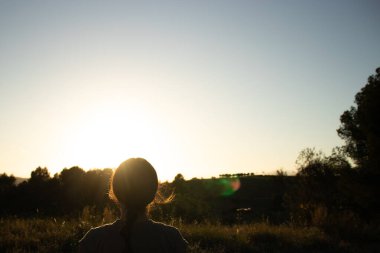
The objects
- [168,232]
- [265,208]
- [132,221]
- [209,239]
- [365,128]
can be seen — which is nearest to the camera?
[132,221]

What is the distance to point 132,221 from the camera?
2.55 metres

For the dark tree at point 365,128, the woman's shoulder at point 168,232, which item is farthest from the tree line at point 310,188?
the woman's shoulder at point 168,232

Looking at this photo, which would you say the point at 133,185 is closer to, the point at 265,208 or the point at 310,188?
the point at 310,188

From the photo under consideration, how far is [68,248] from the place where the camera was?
27.7ft

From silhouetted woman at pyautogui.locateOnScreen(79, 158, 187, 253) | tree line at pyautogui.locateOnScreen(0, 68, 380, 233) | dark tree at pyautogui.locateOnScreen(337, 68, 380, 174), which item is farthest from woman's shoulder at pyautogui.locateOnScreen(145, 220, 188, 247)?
dark tree at pyautogui.locateOnScreen(337, 68, 380, 174)

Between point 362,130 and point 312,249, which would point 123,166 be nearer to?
point 312,249

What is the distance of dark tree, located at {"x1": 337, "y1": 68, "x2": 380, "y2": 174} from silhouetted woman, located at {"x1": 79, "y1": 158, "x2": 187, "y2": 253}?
21.2m

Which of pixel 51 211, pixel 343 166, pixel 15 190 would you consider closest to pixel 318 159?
pixel 343 166

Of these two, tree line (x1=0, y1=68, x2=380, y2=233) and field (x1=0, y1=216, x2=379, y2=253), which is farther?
tree line (x1=0, y1=68, x2=380, y2=233)

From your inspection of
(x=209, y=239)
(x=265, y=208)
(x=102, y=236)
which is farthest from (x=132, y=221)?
(x=265, y=208)

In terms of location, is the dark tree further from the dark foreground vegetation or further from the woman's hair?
the woman's hair

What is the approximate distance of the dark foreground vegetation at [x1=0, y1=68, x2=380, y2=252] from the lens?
9.70 metres

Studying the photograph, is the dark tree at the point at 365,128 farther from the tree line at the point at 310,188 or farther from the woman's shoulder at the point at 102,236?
the woman's shoulder at the point at 102,236

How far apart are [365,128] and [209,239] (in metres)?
16.2
